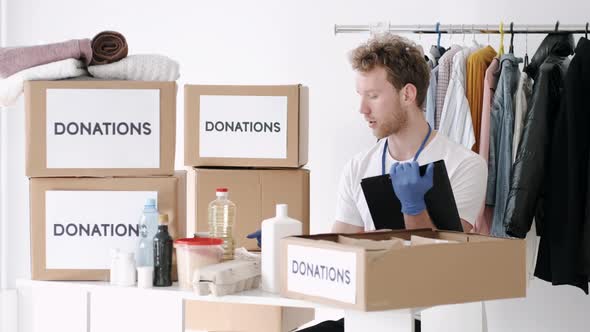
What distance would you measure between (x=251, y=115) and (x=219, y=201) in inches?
19.2

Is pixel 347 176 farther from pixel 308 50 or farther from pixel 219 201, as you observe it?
pixel 308 50

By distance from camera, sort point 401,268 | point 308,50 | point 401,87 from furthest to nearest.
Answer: point 308,50 → point 401,87 → point 401,268

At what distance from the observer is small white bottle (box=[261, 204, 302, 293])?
1.96 meters

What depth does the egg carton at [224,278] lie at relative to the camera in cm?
191

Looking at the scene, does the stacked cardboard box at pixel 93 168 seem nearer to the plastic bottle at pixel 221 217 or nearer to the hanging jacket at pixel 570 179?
the plastic bottle at pixel 221 217

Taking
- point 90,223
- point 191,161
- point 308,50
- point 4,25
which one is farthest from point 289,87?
point 4,25

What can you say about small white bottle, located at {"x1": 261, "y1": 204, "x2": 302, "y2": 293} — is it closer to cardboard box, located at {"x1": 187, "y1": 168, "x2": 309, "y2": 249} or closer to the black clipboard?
the black clipboard

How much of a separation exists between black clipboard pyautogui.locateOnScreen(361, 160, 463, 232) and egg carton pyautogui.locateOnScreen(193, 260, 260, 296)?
0.41 metres

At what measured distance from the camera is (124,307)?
2.07 m

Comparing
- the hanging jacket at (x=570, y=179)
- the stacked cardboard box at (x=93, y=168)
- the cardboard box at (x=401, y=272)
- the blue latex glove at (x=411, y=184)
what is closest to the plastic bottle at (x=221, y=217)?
the stacked cardboard box at (x=93, y=168)

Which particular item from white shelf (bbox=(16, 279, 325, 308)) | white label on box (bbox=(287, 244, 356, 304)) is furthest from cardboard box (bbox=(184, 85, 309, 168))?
white label on box (bbox=(287, 244, 356, 304))

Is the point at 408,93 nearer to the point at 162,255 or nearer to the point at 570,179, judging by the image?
the point at 570,179

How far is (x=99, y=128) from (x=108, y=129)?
0.02m

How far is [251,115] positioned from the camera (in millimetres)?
2566
